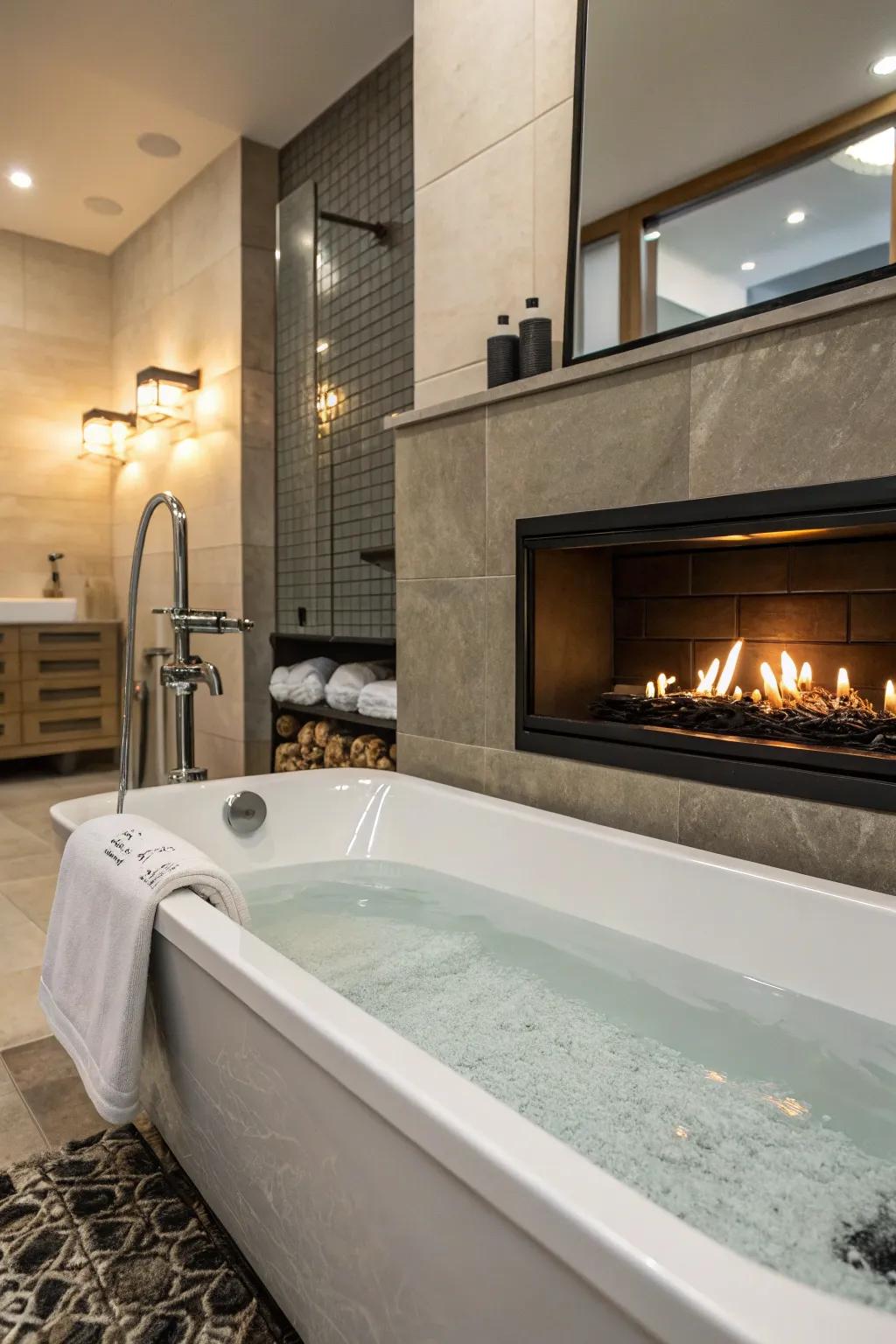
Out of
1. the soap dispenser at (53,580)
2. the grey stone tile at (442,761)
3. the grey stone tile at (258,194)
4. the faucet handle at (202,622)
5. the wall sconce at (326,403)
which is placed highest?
the grey stone tile at (258,194)

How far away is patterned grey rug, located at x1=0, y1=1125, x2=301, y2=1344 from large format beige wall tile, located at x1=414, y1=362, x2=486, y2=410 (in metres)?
1.80

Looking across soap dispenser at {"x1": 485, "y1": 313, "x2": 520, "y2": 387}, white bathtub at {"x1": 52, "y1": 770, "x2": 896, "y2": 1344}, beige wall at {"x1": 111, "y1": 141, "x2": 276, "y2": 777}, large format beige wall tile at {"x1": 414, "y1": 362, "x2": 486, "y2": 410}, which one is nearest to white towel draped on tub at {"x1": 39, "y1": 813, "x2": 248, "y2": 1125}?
white bathtub at {"x1": 52, "y1": 770, "x2": 896, "y2": 1344}

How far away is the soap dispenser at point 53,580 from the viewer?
4.94 meters

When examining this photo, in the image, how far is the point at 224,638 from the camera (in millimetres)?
3924

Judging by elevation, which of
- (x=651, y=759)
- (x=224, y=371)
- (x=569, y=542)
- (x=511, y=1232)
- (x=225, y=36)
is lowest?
(x=511, y=1232)

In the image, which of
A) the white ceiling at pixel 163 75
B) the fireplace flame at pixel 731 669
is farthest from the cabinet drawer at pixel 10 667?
the fireplace flame at pixel 731 669

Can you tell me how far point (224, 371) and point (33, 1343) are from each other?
3512 mm

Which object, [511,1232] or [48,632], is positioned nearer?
[511,1232]

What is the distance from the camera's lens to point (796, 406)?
4.72 feet

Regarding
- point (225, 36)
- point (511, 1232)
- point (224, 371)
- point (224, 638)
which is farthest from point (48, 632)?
point (511, 1232)

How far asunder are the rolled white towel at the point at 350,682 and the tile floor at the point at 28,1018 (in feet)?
3.65

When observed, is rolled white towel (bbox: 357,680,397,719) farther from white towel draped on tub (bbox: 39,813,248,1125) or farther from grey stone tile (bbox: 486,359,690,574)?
white towel draped on tub (bbox: 39,813,248,1125)

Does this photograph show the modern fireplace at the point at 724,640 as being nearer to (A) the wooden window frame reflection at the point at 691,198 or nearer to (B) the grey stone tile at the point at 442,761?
(B) the grey stone tile at the point at 442,761

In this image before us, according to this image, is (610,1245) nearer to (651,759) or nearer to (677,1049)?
(677,1049)
